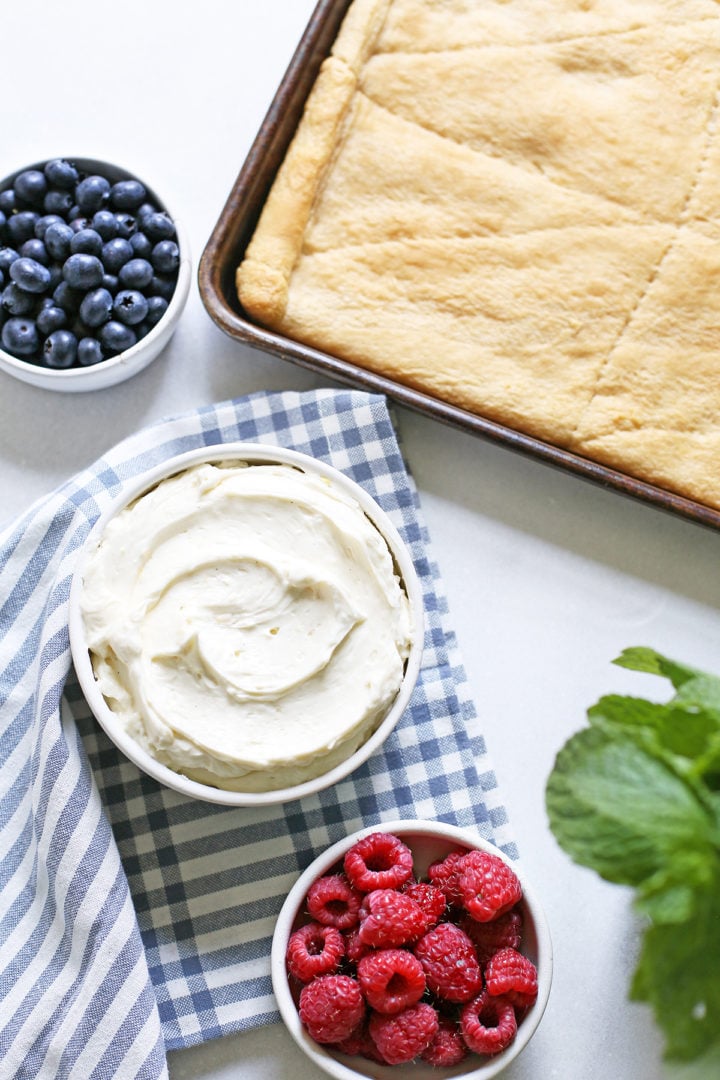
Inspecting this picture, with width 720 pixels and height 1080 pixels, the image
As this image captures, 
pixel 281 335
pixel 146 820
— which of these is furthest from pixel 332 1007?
pixel 281 335

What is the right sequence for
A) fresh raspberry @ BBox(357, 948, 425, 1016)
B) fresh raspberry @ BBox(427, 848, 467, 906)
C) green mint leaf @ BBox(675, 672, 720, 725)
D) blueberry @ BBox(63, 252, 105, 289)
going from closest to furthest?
green mint leaf @ BBox(675, 672, 720, 725)
fresh raspberry @ BBox(357, 948, 425, 1016)
fresh raspberry @ BBox(427, 848, 467, 906)
blueberry @ BBox(63, 252, 105, 289)

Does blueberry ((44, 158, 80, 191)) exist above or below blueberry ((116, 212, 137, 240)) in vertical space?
above

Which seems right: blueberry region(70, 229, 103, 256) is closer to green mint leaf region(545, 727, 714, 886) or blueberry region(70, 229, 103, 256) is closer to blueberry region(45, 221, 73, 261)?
blueberry region(45, 221, 73, 261)

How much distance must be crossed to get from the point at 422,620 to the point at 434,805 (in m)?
0.32

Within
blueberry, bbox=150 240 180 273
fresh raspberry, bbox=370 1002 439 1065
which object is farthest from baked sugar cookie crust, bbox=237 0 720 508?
fresh raspberry, bbox=370 1002 439 1065

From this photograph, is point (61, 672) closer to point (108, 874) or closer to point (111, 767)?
point (111, 767)

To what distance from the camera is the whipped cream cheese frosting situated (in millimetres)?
1389

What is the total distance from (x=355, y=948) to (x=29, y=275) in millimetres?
1071

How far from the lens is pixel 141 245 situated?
65.0 inches

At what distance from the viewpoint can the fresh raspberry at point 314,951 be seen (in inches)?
55.8

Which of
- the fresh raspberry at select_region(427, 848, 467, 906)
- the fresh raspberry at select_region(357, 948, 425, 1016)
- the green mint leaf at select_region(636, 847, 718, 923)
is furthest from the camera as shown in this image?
the fresh raspberry at select_region(427, 848, 467, 906)

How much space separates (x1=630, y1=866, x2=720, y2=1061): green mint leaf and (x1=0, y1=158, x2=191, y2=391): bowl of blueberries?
1.10 metres

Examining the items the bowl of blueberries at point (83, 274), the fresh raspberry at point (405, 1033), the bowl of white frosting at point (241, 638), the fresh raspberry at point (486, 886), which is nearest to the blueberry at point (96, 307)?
the bowl of blueberries at point (83, 274)

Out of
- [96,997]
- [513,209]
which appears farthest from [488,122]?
[96,997]
